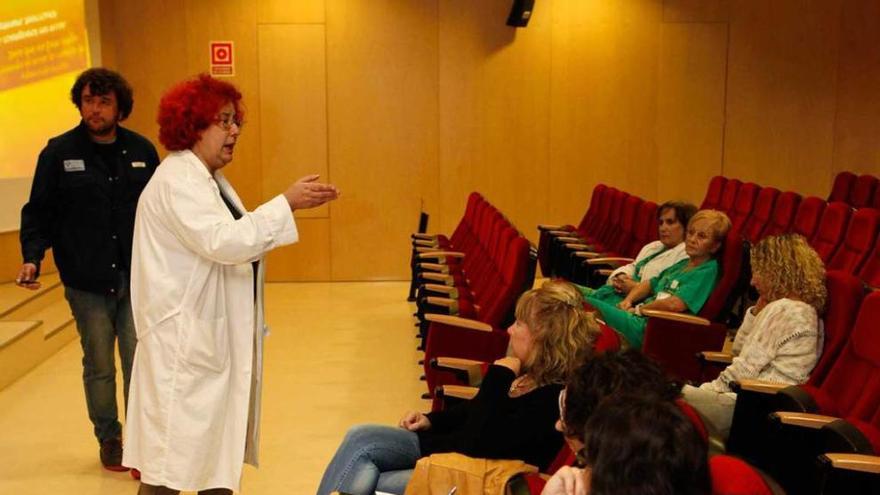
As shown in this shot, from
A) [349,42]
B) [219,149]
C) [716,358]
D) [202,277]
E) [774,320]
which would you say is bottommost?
[716,358]

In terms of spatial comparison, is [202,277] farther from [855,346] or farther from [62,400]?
[62,400]

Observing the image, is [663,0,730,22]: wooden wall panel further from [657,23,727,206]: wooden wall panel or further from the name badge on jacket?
the name badge on jacket

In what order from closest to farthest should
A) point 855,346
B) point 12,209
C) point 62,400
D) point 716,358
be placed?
point 855,346 → point 716,358 → point 62,400 → point 12,209

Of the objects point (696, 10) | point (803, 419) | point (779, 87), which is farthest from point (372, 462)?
point (779, 87)

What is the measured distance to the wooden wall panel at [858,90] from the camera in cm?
877

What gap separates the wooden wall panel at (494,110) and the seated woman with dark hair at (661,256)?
11.5 feet

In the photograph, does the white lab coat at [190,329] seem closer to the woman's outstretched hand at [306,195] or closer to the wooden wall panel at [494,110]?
the woman's outstretched hand at [306,195]

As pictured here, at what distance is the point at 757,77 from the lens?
28.6 ft

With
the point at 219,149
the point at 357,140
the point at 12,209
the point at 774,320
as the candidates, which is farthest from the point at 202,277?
the point at 357,140

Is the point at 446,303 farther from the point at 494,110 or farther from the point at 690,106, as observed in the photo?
the point at 690,106

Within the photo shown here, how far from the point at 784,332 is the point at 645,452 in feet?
6.37

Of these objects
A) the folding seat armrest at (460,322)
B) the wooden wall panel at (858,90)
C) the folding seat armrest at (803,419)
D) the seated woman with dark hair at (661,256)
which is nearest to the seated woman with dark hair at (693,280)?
the seated woman with dark hair at (661,256)

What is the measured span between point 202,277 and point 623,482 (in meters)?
1.52

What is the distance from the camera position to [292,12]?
8305 millimetres
